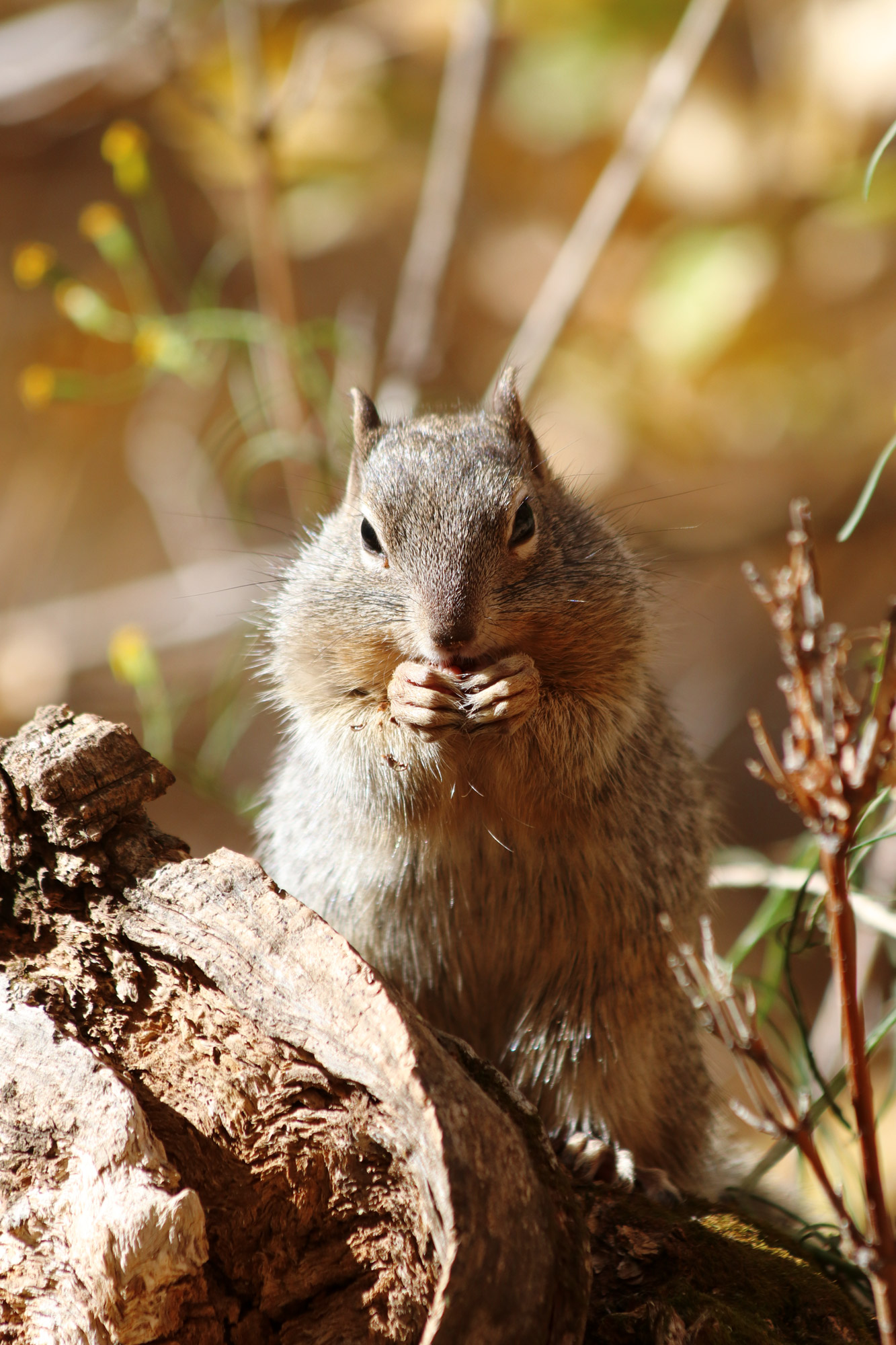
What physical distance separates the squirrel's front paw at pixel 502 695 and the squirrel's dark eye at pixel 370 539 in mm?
384

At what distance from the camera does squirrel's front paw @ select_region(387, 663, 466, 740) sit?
6.62 ft

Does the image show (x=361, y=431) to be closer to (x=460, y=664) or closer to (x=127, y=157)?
(x=460, y=664)

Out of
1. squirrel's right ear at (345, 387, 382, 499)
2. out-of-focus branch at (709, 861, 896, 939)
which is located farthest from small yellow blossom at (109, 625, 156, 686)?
out-of-focus branch at (709, 861, 896, 939)

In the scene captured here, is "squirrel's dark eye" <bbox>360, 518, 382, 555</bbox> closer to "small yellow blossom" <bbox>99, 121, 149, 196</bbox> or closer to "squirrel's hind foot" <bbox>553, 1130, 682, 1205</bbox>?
"squirrel's hind foot" <bbox>553, 1130, 682, 1205</bbox>

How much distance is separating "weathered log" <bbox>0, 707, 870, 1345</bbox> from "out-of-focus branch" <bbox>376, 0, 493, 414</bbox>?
2453 millimetres

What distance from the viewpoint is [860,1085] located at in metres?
1.16

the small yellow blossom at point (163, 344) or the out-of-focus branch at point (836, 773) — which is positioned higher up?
the small yellow blossom at point (163, 344)

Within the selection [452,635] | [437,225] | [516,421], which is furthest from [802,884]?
[437,225]

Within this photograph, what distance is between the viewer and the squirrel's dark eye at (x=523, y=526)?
2.21m

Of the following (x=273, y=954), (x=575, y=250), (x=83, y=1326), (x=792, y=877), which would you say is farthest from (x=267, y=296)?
(x=83, y=1326)

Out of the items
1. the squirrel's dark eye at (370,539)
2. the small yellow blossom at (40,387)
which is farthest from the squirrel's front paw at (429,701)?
the small yellow blossom at (40,387)

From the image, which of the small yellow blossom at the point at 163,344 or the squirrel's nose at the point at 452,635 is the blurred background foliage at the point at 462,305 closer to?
the small yellow blossom at the point at 163,344

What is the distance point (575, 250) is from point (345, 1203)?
124 inches

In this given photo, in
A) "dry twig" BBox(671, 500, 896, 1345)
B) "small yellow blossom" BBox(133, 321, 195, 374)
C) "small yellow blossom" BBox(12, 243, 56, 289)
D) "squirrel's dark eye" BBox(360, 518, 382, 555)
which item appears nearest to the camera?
"dry twig" BBox(671, 500, 896, 1345)
